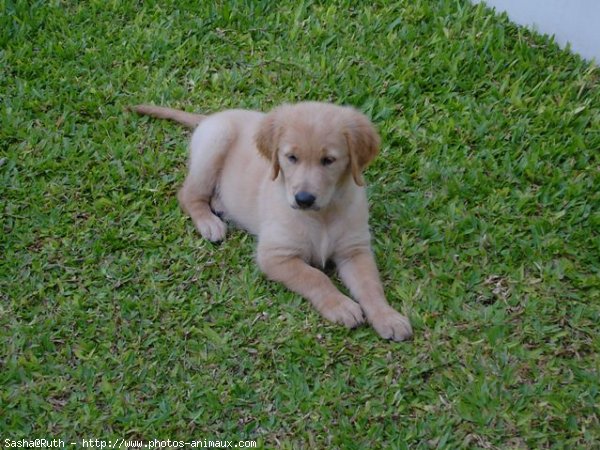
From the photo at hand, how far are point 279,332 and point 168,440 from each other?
0.85 m

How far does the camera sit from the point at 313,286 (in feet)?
14.2

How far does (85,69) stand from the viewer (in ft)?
20.2

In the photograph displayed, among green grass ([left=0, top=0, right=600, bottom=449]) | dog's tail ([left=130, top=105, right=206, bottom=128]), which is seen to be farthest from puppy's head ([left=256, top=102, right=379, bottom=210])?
dog's tail ([left=130, top=105, right=206, bottom=128])

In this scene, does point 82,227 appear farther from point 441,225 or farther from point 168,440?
point 441,225

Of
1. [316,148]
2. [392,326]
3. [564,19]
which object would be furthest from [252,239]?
[564,19]

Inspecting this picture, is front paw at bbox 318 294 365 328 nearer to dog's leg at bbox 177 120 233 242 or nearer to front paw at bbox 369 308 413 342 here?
front paw at bbox 369 308 413 342

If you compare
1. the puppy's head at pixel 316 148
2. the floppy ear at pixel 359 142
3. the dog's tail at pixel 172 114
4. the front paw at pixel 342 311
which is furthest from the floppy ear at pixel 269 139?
the dog's tail at pixel 172 114

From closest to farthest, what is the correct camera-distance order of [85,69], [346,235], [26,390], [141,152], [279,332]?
[26,390], [279,332], [346,235], [141,152], [85,69]

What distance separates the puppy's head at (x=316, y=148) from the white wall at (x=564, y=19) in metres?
2.40

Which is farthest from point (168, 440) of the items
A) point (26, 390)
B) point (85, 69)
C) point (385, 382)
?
point (85, 69)

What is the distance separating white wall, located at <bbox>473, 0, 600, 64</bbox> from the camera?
18.9ft

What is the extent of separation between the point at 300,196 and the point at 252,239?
838mm

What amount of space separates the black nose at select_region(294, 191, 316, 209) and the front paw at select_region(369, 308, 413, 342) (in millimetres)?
701

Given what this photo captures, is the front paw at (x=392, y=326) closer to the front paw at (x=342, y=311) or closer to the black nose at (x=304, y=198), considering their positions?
the front paw at (x=342, y=311)
